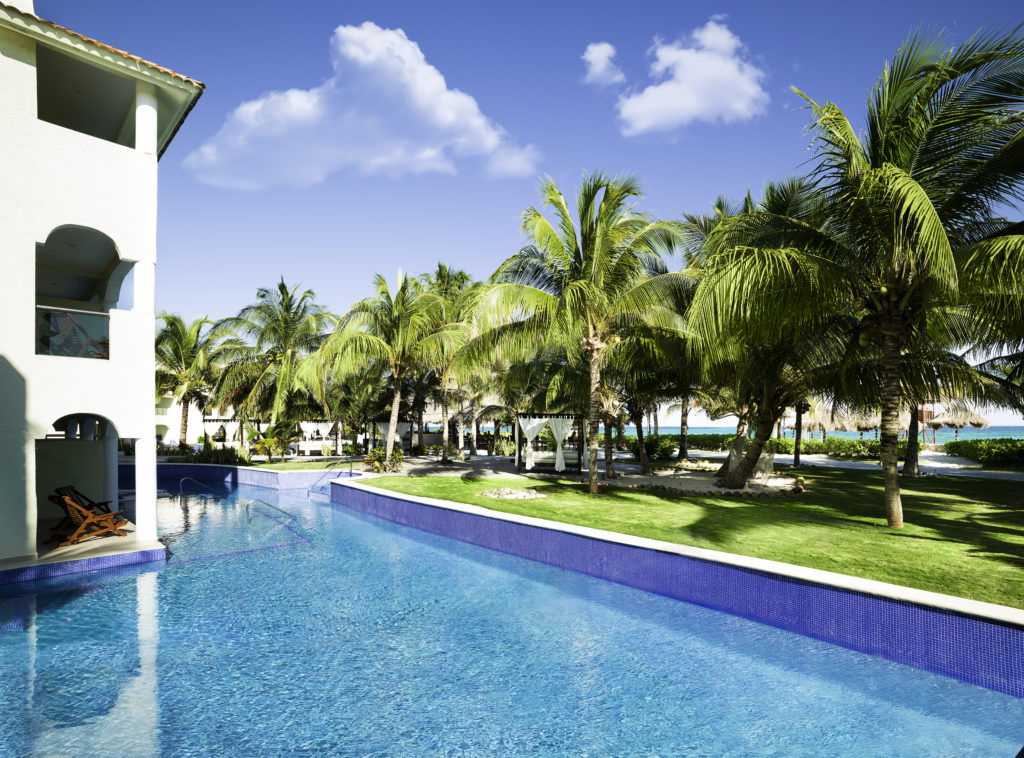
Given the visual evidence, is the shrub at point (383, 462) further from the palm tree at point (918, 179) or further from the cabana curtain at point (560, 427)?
the palm tree at point (918, 179)

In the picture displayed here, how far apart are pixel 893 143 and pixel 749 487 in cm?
834

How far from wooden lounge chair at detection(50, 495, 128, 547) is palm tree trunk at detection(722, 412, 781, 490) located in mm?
12376

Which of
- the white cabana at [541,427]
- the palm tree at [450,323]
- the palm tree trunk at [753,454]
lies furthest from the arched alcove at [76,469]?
the palm tree trunk at [753,454]

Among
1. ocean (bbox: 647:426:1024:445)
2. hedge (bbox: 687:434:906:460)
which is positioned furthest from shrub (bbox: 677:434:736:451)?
ocean (bbox: 647:426:1024:445)

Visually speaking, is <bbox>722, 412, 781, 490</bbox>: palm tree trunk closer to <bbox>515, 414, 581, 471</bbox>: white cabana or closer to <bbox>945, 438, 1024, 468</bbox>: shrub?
<bbox>515, 414, 581, 471</bbox>: white cabana

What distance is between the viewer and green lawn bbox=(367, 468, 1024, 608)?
5.62m

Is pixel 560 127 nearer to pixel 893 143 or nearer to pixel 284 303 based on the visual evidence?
pixel 893 143

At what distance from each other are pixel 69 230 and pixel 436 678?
881cm

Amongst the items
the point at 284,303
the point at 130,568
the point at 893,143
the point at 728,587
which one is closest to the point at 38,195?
the point at 130,568

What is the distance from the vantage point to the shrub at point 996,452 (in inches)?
824

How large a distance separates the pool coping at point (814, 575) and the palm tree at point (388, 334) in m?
9.13

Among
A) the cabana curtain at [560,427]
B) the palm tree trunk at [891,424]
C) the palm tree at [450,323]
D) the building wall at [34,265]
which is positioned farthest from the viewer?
the cabana curtain at [560,427]

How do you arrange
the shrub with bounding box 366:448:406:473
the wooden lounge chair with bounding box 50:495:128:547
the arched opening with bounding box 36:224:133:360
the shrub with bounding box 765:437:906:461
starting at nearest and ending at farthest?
1. the arched opening with bounding box 36:224:133:360
2. the wooden lounge chair with bounding box 50:495:128:547
3. the shrub with bounding box 366:448:406:473
4. the shrub with bounding box 765:437:906:461

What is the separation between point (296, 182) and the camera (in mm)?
18531
